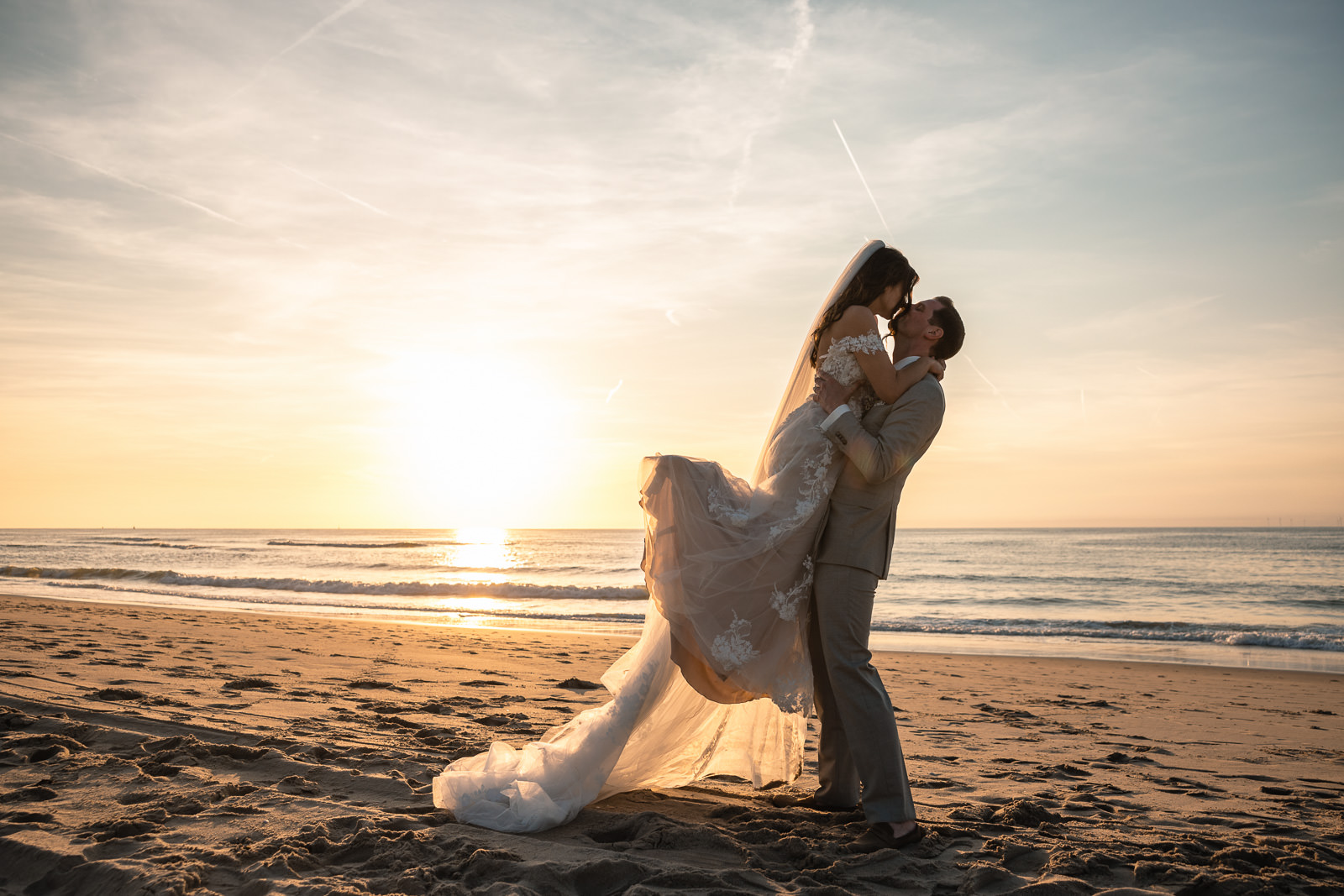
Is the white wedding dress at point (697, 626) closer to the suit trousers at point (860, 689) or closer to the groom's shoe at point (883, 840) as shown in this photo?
the suit trousers at point (860, 689)

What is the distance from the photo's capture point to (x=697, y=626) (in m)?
3.32

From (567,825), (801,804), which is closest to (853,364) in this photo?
(801,804)

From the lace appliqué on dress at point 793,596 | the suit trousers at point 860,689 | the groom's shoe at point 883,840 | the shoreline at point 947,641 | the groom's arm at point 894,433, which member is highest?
the groom's arm at point 894,433

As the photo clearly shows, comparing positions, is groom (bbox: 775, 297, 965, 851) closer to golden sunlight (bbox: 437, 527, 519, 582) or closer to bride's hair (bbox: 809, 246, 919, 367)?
bride's hair (bbox: 809, 246, 919, 367)

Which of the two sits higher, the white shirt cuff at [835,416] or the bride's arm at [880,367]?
the bride's arm at [880,367]

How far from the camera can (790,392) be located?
386 centimetres

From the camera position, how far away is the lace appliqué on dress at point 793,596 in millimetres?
3426

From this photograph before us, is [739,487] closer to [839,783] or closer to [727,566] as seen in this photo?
[727,566]

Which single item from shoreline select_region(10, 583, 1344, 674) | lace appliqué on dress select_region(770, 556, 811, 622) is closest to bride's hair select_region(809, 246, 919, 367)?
lace appliqué on dress select_region(770, 556, 811, 622)

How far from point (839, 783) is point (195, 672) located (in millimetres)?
5928

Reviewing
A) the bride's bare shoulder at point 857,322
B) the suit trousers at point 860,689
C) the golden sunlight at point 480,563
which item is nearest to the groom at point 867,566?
the suit trousers at point 860,689

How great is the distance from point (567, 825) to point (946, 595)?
2058 centimetres

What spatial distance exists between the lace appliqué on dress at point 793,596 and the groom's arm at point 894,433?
1.66 ft

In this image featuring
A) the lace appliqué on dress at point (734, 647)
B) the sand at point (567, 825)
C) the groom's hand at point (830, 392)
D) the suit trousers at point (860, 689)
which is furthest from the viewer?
the groom's hand at point (830, 392)
